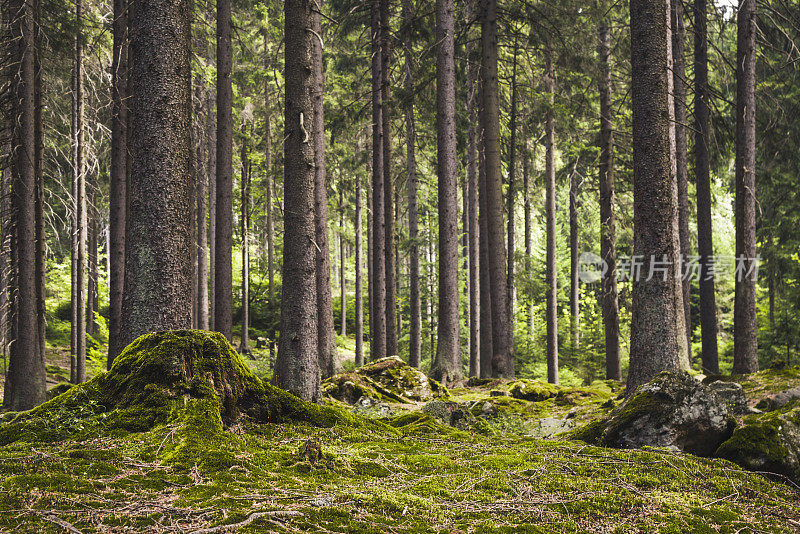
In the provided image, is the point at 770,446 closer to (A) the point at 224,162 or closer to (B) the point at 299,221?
(B) the point at 299,221

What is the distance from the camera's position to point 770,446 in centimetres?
462

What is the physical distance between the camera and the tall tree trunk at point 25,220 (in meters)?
10.1

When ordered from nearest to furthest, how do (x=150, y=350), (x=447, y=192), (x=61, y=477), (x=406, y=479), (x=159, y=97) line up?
1. (x=61, y=477)
2. (x=406, y=479)
3. (x=150, y=350)
4. (x=159, y=97)
5. (x=447, y=192)

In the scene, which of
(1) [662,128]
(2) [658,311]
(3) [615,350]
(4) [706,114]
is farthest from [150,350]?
(4) [706,114]

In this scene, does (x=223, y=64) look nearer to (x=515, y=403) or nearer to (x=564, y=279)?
(x=515, y=403)

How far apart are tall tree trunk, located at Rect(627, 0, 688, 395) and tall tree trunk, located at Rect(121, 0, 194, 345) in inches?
Result: 244

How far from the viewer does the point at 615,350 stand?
15.8 m

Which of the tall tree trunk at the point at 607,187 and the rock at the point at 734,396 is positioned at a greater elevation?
the tall tree trunk at the point at 607,187

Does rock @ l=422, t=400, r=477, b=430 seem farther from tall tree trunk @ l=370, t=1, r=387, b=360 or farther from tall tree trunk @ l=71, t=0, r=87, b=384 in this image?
tall tree trunk @ l=71, t=0, r=87, b=384

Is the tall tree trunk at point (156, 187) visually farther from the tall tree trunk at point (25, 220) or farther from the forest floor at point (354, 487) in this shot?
the tall tree trunk at point (25, 220)

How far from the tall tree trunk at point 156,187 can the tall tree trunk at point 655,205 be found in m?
6.20

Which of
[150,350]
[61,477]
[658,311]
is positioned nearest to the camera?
[61,477]

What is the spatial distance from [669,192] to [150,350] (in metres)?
7.02

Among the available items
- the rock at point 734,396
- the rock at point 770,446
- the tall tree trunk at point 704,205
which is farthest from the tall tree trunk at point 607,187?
the rock at point 770,446
